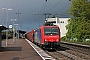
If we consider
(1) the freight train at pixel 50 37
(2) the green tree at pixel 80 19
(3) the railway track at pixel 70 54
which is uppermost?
(2) the green tree at pixel 80 19

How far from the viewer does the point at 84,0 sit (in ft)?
238

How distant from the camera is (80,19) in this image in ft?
239

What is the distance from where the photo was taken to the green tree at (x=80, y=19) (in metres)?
69.5

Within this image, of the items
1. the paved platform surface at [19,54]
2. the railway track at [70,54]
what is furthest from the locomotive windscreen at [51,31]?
the paved platform surface at [19,54]

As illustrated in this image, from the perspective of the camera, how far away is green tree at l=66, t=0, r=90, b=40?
6954cm

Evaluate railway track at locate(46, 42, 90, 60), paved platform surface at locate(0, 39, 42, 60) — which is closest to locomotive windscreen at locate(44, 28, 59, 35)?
railway track at locate(46, 42, 90, 60)

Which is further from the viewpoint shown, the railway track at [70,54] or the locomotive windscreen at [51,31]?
the locomotive windscreen at [51,31]

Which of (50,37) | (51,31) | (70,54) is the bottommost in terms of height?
(70,54)

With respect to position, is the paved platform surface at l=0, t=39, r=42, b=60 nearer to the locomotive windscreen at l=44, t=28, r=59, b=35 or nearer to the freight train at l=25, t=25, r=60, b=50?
the freight train at l=25, t=25, r=60, b=50

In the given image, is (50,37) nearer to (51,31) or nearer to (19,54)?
(51,31)

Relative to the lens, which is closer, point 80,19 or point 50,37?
point 50,37

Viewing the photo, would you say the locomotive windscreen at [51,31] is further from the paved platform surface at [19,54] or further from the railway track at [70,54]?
the paved platform surface at [19,54]

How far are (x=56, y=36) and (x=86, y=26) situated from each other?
41.4 meters

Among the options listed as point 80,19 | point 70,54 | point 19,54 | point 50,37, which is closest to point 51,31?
point 50,37
